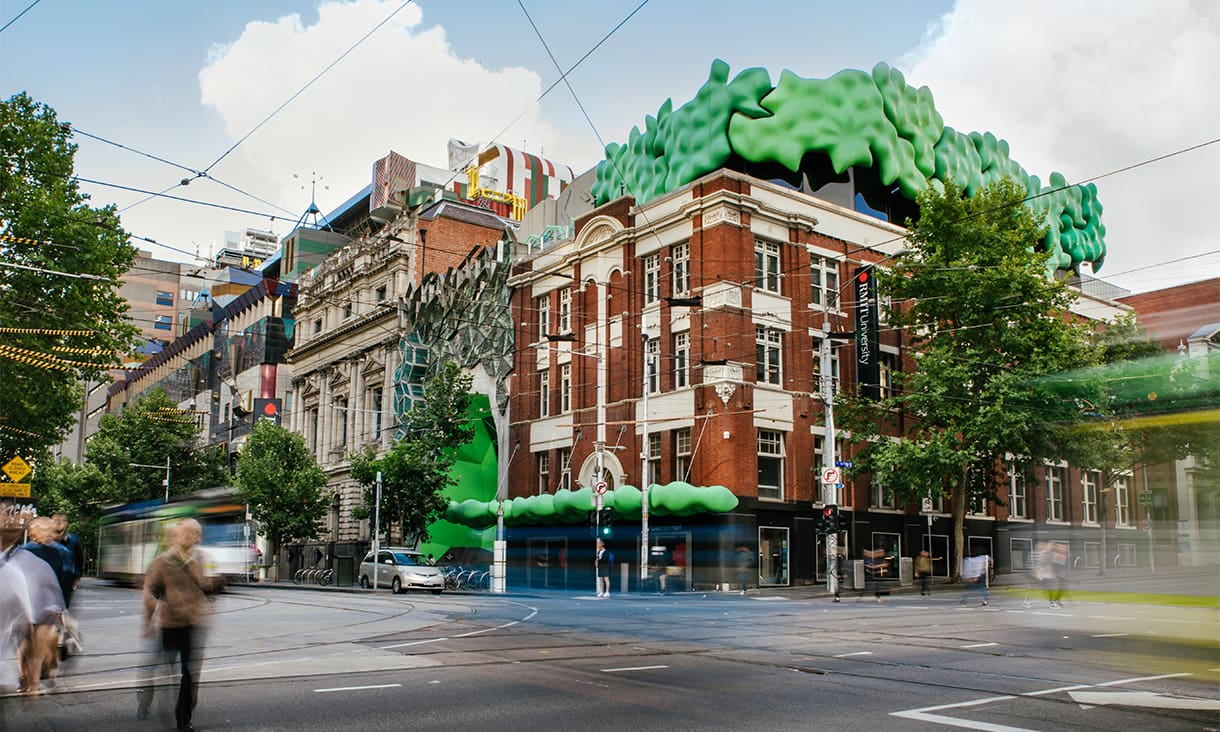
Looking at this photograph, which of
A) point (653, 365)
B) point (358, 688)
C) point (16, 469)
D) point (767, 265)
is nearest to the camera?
point (358, 688)

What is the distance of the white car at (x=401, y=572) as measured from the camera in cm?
3947

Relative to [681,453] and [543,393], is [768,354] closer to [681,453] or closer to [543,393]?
[681,453]

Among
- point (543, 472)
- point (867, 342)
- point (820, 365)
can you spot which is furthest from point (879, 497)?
point (543, 472)

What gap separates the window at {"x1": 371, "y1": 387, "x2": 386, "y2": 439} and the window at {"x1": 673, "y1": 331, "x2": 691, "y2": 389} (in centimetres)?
2527

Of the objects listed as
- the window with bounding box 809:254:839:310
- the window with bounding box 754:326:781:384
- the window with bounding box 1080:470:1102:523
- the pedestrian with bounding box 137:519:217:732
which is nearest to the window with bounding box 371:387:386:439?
the window with bounding box 754:326:781:384

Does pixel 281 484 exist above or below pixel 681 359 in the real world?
below

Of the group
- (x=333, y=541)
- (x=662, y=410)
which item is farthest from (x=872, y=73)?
(x=333, y=541)

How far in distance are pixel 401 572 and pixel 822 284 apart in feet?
67.8

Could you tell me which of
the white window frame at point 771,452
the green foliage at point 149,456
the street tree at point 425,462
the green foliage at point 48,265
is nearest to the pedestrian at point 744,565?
the white window frame at point 771,452

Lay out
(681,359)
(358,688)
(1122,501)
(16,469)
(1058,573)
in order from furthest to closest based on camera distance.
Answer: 1. (681,359)
2. (16,469)
3. (1058,573)
4. (1122,501)
5. (358,688)

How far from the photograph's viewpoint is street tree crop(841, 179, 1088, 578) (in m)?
35.0

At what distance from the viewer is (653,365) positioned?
1617 inches

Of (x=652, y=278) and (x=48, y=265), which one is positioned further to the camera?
(x=652, y=278)

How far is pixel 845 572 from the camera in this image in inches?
1419
